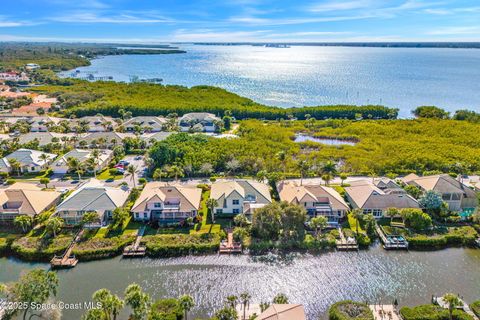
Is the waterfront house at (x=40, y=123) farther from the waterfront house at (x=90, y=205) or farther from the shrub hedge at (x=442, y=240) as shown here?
the shrub hedge at (x=442, y=240)

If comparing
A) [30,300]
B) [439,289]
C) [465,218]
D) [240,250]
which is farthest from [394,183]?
[30,300]

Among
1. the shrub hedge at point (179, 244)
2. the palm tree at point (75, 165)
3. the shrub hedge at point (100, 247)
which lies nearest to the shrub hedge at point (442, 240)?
the shrub hedge at point (179, 244)

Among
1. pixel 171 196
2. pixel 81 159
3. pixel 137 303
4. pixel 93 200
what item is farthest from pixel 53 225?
pixel 81 159

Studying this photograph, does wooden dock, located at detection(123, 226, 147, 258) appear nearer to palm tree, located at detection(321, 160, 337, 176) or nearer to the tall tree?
the tall tree

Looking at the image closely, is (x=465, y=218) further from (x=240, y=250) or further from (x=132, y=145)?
(x=132, y=145)

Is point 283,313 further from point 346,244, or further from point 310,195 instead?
point 310,195

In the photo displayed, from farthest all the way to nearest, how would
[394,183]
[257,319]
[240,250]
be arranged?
[394,183], [240,250], [257,319]
